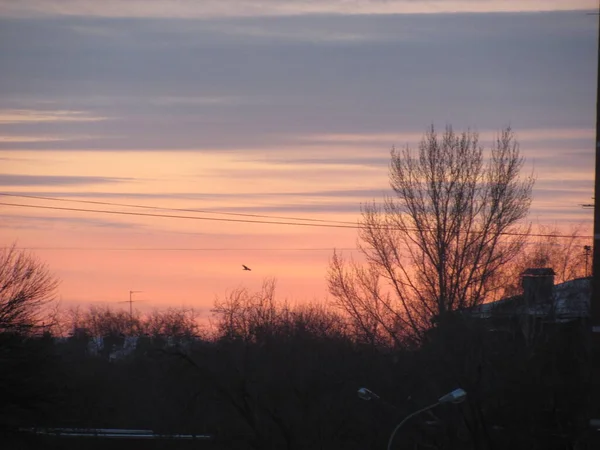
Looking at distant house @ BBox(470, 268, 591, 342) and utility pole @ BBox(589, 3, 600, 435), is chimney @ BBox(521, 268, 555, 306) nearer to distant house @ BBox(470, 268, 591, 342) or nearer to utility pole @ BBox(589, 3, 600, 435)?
distant house @ BBox(470, 268, 591, 342)

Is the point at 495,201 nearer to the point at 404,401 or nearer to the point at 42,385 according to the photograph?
the point at 404,401

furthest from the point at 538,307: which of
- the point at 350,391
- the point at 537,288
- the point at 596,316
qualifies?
the point at 596,316

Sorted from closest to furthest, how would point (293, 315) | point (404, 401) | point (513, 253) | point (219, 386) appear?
point (219, 386), point (404, 401), point (513, 253), point (293, 315)

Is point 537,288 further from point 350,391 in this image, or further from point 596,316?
point 596,316

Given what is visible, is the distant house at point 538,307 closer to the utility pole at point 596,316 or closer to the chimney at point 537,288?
the chimney at point 537,288

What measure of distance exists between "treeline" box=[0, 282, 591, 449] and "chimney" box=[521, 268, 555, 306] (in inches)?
109

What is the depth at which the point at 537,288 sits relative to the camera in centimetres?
5450

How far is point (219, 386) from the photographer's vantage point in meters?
41.9

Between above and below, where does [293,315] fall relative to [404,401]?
above

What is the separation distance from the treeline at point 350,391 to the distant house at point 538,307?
105 centimetres

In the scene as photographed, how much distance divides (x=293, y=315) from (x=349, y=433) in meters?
27.3

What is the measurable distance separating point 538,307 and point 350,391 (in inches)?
460

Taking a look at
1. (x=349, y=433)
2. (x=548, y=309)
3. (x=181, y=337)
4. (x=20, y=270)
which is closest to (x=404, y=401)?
(x=349, y=433)

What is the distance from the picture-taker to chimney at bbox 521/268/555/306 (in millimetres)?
54031
